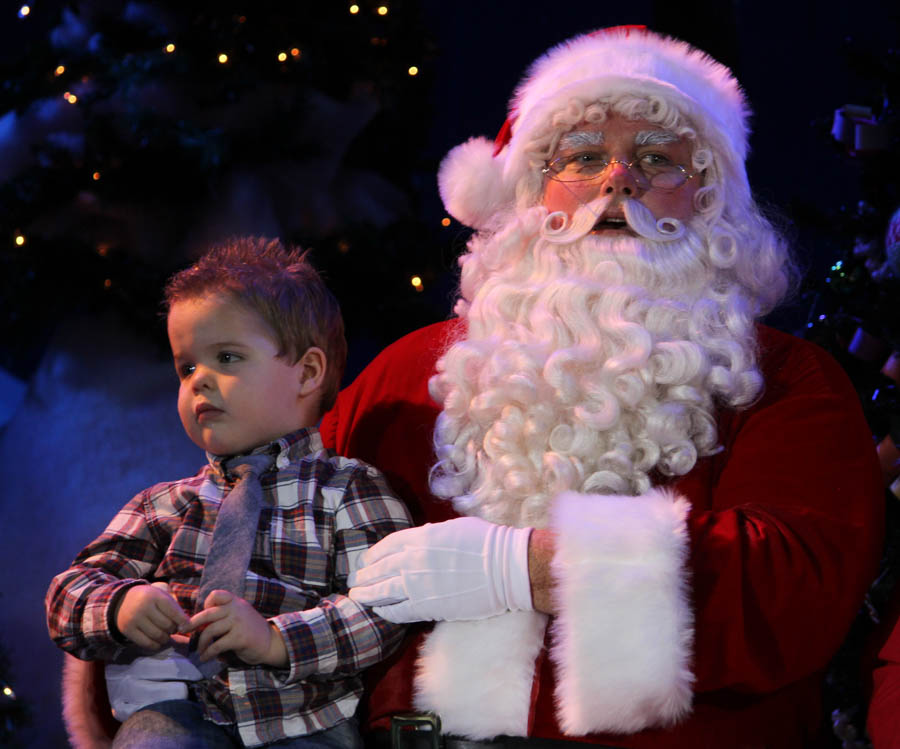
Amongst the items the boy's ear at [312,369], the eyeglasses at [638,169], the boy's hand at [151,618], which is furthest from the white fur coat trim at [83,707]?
the eyeglasses at [638,169]

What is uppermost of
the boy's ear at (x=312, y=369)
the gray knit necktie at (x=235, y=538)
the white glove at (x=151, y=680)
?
the boy's ear at (x=312, y=369)

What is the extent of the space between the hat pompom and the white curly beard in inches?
9.9

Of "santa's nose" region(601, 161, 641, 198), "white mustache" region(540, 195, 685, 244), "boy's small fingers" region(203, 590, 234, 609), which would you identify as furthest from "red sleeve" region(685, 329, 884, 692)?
"boy's small fingers" region(203, 590, 234, 609)

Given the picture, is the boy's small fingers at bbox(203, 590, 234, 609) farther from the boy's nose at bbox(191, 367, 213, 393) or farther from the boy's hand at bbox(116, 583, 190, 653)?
the boy's nose at bbox(191, 367, 213, 393)

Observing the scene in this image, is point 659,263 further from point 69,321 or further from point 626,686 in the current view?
point 69,321

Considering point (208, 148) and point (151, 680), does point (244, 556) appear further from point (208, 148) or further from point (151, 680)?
point (208, 148)

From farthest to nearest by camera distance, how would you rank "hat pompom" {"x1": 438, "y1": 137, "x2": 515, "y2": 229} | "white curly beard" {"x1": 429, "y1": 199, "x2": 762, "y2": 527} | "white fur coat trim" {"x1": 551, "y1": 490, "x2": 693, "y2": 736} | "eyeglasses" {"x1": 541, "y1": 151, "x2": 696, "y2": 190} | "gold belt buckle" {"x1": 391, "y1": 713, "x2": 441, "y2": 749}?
"hat pompom" {"x1": 438, "y1": 137, "x2": 515, "y2": 229}, "eyeglasses" {"x1": 541, "y1": 151, "x2": 696, "y2": 190}, "white curly beard" {"x1": 429, "y1": 199, "x2": 762, "y2": 527}, "gold belt buckle" {"x1": 391, "y1": 713, "x2": 441, "y2": 749}, "white fur coat trim" {"x1": 551, "y1": 490, "x2": 693, "y2": 736}

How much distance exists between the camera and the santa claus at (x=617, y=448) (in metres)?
1.82

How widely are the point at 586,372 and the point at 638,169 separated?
529mm

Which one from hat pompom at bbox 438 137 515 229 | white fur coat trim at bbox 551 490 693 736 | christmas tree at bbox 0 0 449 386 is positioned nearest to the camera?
white fur coat trim at bbox 551 490 693 736

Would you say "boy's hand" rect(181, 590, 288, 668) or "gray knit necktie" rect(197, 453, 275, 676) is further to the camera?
Result: "gray knit necktie" rect(197, 453, 275, 676)

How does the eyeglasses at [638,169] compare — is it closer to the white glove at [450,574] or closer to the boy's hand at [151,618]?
the white glove at [450,574]

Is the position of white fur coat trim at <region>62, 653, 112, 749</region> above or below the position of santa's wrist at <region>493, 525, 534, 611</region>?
below

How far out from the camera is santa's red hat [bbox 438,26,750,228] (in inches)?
97.2
